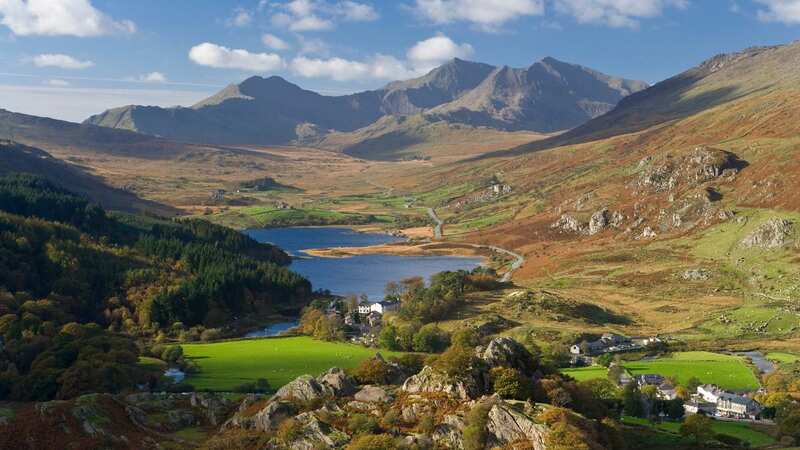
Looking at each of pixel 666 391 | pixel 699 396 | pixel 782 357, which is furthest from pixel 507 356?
pixel 782 357

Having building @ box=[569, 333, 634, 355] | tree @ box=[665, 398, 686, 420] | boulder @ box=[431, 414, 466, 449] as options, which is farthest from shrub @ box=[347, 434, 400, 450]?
building @ box=[569, 333, 634, 355]

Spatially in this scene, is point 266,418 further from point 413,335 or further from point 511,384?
point 413,335

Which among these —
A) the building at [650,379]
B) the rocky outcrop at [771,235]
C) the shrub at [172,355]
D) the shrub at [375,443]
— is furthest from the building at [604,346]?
the rocky outcrop at [771,235]

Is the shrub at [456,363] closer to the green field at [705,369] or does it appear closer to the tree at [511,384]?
the tree at [511,384]

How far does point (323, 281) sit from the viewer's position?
575 feet

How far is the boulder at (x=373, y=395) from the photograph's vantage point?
48281 mm

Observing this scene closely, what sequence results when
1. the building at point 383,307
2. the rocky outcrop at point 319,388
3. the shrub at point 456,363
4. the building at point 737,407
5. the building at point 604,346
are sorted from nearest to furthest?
the shrub at point 456,363
the rocky outcrop at point 319,388
the building at point 737,407
the building at point 604,346
the building at point 383,307

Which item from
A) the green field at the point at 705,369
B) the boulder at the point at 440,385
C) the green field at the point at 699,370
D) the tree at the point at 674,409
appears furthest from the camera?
the green field at the point at 705,369

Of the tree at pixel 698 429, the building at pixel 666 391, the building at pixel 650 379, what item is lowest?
the building at pixel 650 379

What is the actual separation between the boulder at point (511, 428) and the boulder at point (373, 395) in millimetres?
9143

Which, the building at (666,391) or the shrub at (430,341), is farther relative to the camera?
the shrub at (430,341)

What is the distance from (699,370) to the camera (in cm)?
8806

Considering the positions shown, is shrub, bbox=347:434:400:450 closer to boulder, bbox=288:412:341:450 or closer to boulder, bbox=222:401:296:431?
boulder, bbox=288:412:341:450

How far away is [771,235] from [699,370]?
259 ft
